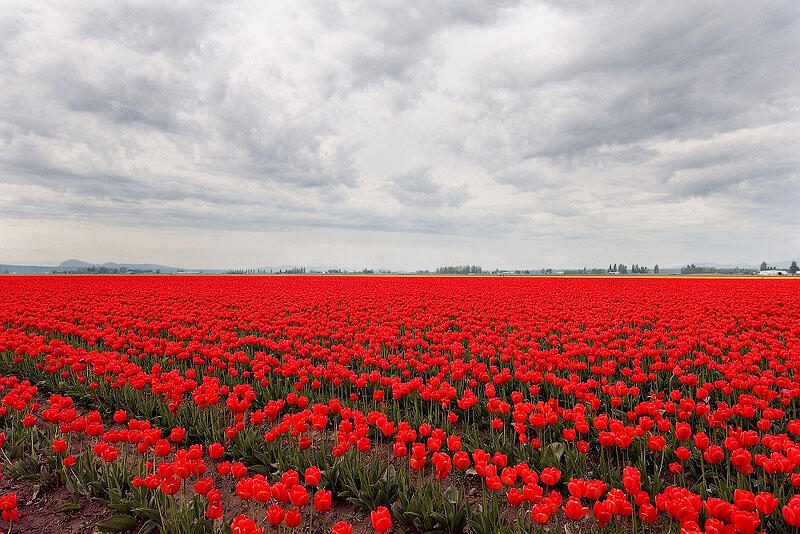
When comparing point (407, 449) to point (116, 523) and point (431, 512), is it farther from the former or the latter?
point (116, 523)

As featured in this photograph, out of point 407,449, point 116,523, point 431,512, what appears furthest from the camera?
point 407,449

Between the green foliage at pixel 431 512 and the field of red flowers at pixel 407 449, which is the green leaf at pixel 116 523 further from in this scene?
the green foliage at pixel 431 512

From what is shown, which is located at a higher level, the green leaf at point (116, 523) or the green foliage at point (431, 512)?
the green foliage at point (431, 512)

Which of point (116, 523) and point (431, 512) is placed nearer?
point (431, 512)

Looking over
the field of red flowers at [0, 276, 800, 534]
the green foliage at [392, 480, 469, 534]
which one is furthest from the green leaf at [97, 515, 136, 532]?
the green foliage at [392, 480, 469, 534]

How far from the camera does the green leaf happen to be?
4480 mm

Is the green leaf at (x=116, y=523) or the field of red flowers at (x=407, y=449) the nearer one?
the field of red flowers at (x=407, y=449)

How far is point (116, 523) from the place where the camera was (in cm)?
449

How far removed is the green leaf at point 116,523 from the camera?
14.7 feet

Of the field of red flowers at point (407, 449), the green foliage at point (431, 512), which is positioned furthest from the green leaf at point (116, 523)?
the green foliage at point (431, 512)

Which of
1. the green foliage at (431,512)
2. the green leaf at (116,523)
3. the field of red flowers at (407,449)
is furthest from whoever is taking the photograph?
the green leaf at (116,523)

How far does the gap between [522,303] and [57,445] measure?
15.7 metres

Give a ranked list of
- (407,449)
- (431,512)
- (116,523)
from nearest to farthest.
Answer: (431,512)
(116,523)
(407,449)

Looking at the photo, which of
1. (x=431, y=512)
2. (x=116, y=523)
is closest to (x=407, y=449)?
(x=431, y=512)
